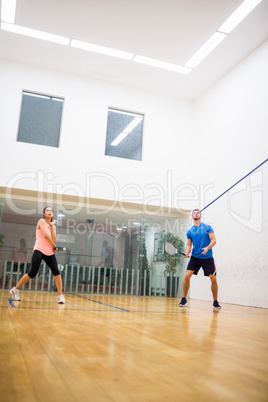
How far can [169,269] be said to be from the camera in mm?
7211

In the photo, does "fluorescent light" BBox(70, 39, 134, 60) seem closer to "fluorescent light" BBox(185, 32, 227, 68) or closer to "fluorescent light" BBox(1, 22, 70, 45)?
"fluorescent light" BBox(1, 22, 70, 45)

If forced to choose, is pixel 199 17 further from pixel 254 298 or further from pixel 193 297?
pixel 193 297

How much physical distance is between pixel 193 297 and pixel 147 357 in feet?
19.9

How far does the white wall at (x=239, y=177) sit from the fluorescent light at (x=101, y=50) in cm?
192

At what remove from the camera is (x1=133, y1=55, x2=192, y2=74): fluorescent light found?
22.0ft

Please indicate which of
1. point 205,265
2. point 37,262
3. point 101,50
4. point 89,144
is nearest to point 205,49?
point 101,50

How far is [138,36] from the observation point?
20.0ft

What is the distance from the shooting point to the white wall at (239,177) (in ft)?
17.6

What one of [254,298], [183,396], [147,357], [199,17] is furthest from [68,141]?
[183,396]

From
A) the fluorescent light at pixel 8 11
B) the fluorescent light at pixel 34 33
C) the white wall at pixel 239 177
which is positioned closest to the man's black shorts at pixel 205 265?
the white wall at pixel 239 177

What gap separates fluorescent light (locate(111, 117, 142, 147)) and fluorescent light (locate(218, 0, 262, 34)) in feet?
7.99

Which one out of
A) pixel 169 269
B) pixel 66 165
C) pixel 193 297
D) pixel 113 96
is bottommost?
pixel 193 297

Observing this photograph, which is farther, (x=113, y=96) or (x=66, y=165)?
(x=113, y=96)

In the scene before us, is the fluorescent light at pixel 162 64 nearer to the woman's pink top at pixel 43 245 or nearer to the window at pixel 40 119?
the window at pixel 40 119
